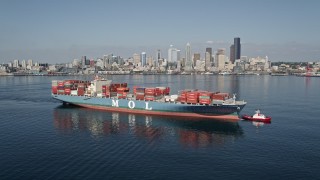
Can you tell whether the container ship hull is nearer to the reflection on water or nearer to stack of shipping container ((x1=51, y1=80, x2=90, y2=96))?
stack of shipping container ((x1=51, y1=80, x2=90, y2=96))

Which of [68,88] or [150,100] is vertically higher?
[68,88]

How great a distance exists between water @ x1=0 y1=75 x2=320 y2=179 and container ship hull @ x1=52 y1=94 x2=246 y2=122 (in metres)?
2.73

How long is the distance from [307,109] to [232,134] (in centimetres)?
3068

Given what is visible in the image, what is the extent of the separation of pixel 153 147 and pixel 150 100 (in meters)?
24.7

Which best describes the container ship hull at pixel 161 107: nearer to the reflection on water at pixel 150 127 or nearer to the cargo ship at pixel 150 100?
the cargo ship at pixel 150 100

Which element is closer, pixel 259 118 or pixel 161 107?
pixel 259 118

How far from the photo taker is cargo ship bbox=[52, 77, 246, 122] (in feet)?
191

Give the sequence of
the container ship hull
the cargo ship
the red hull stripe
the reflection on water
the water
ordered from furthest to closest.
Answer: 1. the cargo ship
2. the red hull stripe
3. the container ship hull
4. the reflection on water
5. the water

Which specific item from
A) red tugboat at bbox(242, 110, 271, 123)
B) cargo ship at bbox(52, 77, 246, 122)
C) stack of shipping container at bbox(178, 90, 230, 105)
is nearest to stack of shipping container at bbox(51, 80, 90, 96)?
cargo ship at bbox(52, 77, 246, 122)

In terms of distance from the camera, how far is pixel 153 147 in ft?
130

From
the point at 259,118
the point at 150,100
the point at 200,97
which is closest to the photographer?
the point at 259,118

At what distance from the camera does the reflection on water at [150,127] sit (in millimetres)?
45469

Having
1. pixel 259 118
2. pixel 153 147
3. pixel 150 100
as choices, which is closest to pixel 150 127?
pixel 153 147

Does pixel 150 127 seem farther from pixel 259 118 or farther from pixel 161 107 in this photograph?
pixel 259 118
